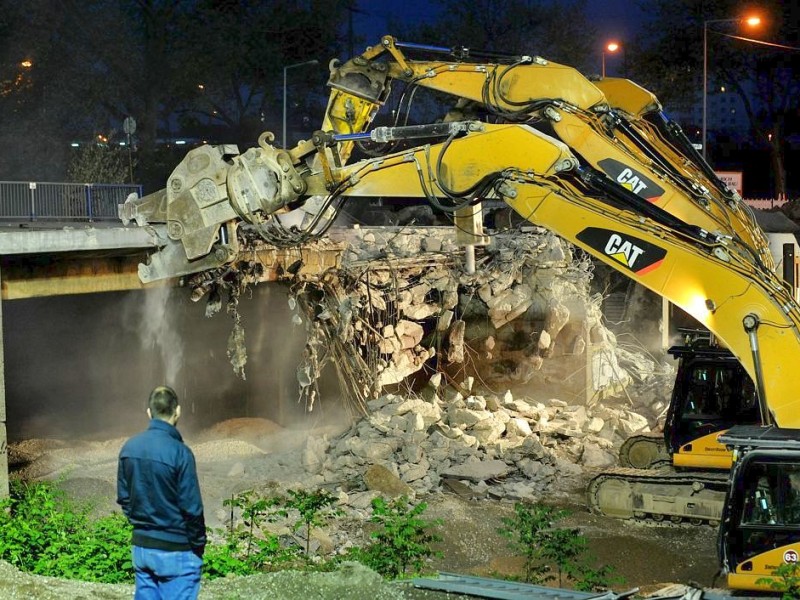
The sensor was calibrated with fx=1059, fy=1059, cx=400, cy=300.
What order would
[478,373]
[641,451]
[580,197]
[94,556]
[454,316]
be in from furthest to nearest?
[478,373], [454,316], [641,451], [580,197], [94,556]

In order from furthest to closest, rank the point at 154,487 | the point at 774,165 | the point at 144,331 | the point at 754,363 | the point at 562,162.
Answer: the point at 774,165 < the point at 144,331 < the point at 562,162 < the point at 754,363 < the point at 154,487

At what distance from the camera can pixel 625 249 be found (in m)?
10.7

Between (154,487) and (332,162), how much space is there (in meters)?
6.79

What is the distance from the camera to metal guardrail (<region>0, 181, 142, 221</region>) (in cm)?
2242

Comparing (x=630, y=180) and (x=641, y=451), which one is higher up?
(x=630, y=180)

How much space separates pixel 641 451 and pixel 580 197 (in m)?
8.45

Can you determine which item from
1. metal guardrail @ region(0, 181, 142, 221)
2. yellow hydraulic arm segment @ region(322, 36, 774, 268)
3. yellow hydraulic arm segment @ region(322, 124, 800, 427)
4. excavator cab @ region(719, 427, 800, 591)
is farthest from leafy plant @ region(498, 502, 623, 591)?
metal guardrail @ region(0, 181, 142, 221)

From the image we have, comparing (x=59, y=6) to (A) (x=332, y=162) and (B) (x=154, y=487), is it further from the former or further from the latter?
(B) (x=154, y=487)

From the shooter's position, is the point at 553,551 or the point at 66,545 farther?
the point at 553,551

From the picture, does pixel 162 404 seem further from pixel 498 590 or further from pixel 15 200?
pixel 15 200

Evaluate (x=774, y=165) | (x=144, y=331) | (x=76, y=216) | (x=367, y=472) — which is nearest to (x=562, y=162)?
(x=367, y=472)

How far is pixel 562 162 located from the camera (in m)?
11.0

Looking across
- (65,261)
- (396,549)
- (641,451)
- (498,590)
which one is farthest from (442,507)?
(498,590)

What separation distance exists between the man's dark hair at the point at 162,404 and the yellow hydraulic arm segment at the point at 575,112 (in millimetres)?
6756
